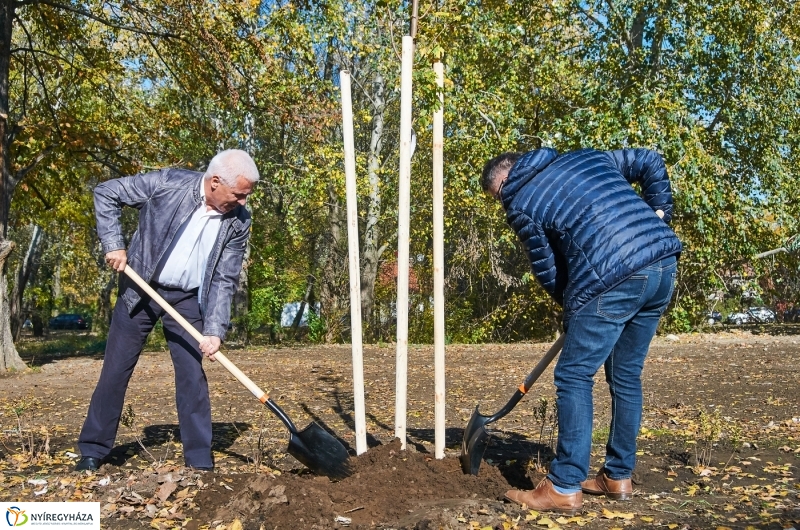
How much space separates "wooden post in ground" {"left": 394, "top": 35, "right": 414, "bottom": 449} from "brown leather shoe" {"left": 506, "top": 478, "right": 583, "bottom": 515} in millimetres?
965

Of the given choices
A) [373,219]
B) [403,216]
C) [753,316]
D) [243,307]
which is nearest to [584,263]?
[403,216]

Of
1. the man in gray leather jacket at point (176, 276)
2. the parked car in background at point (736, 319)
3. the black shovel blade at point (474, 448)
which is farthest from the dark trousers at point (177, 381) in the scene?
the parked car in background at point (736, 319)

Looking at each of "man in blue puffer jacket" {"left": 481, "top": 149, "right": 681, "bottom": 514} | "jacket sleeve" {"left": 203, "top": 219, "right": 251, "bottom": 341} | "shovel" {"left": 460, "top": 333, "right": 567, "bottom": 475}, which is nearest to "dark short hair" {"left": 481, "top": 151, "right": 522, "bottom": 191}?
"man in blue puffer jacket" {"left": 481, "top": 149, "right": 681, "bottom": 514}

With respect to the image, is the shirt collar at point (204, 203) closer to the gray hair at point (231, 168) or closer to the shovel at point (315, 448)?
the gray hair at point (231, 168)

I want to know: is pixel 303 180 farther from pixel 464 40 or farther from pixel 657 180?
pixel 657 180

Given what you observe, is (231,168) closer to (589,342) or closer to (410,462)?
(410,462)

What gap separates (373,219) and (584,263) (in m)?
16.3

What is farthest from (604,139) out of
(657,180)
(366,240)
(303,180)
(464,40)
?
(657,180)

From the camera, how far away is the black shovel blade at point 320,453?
14.1 feet

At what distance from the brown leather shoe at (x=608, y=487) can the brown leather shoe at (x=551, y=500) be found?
28cm

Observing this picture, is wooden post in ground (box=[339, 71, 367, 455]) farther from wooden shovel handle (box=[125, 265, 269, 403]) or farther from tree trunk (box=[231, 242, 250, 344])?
tree trunk (box=[231, 242, 250, 344])

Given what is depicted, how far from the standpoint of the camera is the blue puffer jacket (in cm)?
367

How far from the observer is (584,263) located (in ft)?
12.2

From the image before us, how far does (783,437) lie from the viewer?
5.33 metres
